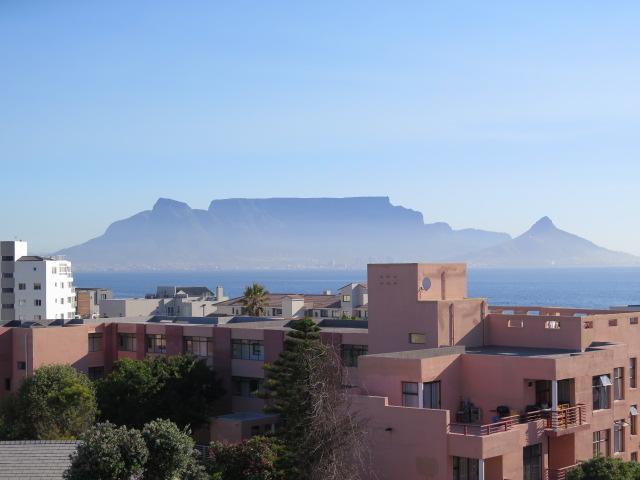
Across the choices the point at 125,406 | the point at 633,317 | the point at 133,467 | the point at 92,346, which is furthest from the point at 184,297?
the point at 133,467

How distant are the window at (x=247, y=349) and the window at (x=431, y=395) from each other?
52.6ft

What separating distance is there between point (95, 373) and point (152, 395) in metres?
10.6

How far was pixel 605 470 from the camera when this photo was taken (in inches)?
1277

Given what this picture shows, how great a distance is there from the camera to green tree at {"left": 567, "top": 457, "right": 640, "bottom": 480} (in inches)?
1276

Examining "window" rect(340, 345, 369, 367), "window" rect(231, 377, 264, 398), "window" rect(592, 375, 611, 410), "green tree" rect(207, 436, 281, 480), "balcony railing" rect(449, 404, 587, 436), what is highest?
"window" rect(340, 345, 369, 367)

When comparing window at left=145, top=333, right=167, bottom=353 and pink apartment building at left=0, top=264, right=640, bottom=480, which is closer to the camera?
pink apartment building at left=0, top=264, right=640, bottom=480

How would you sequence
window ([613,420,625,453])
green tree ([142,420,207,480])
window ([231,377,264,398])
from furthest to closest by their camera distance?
window ([231,377,264,398]), window ([613,420,625,453]), green tree ([142,420,207,480])

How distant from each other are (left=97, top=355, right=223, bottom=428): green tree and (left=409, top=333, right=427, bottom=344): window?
13123mm

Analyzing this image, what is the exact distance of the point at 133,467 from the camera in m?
25.9

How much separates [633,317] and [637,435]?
5310 millimetres

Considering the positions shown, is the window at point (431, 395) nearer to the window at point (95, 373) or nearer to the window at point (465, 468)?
the window at point (465, 468)

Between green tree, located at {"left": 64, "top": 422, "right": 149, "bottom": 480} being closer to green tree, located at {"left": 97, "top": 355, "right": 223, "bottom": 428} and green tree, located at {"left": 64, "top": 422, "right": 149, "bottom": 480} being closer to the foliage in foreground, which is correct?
the foliage in foreground

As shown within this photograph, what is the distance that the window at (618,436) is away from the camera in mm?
39375

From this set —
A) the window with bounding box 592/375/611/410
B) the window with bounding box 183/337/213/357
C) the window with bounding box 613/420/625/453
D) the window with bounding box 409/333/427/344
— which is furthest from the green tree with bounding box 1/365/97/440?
the window with bounding box 613/420/625/453
